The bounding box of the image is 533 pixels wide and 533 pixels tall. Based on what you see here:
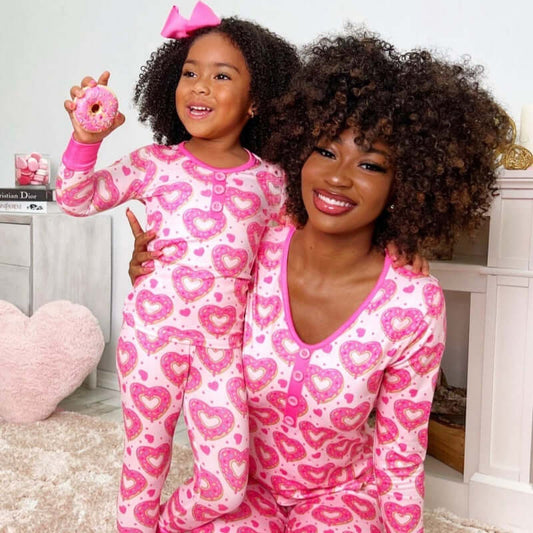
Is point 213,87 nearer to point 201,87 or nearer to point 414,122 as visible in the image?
point 201,87

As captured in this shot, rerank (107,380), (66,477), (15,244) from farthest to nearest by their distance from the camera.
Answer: (107,380) → (15,244) → (66,477)

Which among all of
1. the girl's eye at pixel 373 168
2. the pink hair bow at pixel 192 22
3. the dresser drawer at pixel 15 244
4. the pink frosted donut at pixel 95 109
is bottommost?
the dresser drawer at pixel 15 244

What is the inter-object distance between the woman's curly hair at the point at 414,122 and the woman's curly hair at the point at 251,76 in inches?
4.5

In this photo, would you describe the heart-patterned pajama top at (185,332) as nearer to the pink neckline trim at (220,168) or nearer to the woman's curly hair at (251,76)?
the pink neckline trim at (220,168)

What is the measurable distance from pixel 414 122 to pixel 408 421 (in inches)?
18.9

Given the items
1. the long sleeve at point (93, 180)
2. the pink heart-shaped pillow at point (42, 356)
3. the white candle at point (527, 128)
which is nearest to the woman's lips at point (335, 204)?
the long sleeve at point (93, 180)

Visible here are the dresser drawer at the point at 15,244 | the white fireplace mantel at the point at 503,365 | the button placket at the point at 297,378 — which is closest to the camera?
the button placket at the point at 297,378

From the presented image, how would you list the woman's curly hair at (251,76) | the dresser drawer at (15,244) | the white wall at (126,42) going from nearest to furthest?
the woman's curly hair at (251,76) < the white wall at (126,42) < the dresser drawer at (15,244)

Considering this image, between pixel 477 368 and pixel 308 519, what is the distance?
58cm

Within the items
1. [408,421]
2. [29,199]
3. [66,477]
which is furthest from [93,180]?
[29,199]

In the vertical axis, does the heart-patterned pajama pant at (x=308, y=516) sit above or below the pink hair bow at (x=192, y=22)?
below

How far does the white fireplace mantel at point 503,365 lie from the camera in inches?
59.0

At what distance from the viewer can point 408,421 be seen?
114 cm

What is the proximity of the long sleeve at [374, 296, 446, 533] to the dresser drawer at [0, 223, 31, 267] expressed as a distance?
1.64 metres
